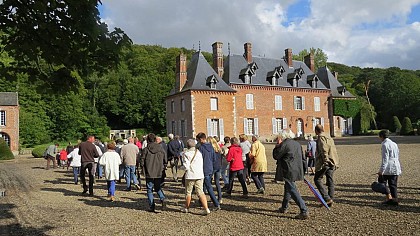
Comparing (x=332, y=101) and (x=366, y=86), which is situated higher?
(x=366, y=86)

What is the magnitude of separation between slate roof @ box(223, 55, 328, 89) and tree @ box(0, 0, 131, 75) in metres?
32.1

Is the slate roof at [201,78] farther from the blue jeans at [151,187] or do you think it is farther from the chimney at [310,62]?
the blue jeans at [151,187]

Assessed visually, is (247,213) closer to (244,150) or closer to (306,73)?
(244,150)

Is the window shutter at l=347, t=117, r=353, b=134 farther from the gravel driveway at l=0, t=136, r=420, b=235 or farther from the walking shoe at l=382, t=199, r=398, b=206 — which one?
the walking shoe at l=382, t=199, r=398, b=206

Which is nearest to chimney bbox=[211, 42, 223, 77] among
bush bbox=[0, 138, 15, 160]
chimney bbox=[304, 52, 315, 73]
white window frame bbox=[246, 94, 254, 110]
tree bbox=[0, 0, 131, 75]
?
white window frame bbox=[246, 94, 254, 110]

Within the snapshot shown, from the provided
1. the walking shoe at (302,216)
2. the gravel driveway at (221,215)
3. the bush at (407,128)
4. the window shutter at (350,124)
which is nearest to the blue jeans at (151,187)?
the gravel driveway at (221,215)

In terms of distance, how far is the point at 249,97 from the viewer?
37219mm

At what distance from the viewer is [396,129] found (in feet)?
162

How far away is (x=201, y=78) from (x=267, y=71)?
865cm

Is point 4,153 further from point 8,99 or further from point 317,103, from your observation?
point 317,103

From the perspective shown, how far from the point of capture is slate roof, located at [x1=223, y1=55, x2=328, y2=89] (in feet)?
121

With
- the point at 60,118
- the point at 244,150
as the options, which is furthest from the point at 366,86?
the point at 244,150

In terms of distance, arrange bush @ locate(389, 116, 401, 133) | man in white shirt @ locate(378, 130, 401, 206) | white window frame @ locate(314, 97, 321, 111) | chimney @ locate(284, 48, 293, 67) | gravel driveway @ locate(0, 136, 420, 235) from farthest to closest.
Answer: bush @ locate(389, 116, 401, 133) → white window frame @ locate(314, 97, 321, 111) → chimney @ locate(284, 48, 293, 67) → man in white shirt @ locate(378, 130, 401, 206) → gravel driveway @ locate(0, 136, 420, 235)

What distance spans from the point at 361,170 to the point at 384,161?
20.8 ft
